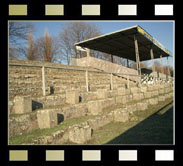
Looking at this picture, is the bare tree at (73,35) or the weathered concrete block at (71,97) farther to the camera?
the bare tree at (73,35)

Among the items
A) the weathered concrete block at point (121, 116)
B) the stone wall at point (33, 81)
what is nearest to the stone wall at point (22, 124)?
the stone wall at point (33, 81)

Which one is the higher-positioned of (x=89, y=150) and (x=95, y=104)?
(x=95, y=104)

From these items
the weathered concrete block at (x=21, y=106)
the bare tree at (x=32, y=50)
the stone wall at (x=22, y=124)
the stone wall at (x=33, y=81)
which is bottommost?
the stone wall at (x=22, y=124)

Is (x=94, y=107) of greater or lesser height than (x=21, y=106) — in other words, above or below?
below

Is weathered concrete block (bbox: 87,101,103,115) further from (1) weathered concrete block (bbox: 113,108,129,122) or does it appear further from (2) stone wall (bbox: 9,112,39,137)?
(2) stone wall (bbox: 9,112,39,137)

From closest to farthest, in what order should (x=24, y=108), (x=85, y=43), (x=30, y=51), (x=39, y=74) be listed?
(x=24, y=108), (x=39, y=74), (x=85, y=43), (x=30, y=51)

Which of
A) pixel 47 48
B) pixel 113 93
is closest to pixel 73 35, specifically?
pixel 47 48

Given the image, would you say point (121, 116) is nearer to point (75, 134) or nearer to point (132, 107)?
point (132, 107)

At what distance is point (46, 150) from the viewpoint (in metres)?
1.76

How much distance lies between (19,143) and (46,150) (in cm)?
49

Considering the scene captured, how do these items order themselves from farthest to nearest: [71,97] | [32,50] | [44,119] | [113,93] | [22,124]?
1. [32,50]
2. [113,93]
3. [71,97]
4. [44,119]
5. [22,124]

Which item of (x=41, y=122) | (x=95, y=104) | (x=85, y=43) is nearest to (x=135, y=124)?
(x=95, y=104)

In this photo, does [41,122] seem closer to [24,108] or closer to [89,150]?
[24,108]

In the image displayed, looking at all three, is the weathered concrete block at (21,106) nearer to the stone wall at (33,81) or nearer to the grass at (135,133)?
the stone wall at (33,81)
